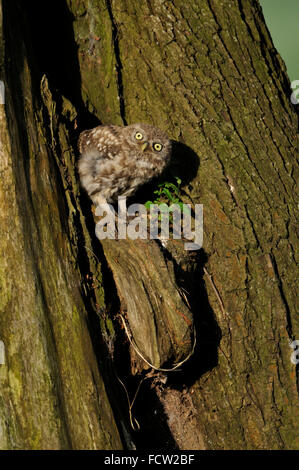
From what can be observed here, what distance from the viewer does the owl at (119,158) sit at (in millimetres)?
3699

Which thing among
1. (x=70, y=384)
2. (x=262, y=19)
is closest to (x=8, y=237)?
(x=70, y=384)

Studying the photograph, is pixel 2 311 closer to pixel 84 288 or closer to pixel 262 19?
pixel 84 288

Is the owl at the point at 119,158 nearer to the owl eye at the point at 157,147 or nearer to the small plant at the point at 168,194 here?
the owl eye at the point at 157,147

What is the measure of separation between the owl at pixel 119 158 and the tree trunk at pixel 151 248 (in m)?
0.12

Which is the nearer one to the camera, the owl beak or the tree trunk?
the tree trunk

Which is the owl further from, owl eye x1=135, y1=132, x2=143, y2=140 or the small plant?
the small plant

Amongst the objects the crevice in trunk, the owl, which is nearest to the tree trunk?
the crevice in trunk

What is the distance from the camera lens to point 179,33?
3.58 meters

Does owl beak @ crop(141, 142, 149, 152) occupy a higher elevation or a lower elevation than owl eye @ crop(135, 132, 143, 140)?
lower

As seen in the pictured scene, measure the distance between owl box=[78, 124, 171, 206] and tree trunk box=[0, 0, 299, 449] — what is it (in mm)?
124

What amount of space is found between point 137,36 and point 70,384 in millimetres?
2496

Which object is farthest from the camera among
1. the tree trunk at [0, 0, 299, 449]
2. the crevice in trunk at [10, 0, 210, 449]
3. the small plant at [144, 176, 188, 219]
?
the small plant at [144, 176, 188, 219]

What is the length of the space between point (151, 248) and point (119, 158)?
105 cm

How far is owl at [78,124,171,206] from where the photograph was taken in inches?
146
